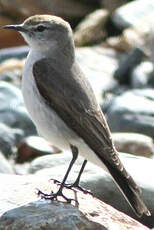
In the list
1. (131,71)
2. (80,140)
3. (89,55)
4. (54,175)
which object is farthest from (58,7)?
(80,140)

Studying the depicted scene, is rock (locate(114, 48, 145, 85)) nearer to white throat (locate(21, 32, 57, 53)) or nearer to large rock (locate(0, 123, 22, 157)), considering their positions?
large rock (locate(0, 123, 22, 157))

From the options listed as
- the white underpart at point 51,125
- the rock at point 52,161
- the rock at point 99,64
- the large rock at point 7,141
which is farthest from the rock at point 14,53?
the white underpart at point 51,125

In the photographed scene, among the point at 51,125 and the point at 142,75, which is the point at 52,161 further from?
the point at 142,75

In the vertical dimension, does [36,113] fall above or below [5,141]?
above

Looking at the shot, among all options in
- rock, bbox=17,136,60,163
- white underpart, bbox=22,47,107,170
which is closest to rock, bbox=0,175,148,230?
white underpart, bbox=22,47,107,170

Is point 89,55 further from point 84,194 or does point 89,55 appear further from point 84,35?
point 84,194

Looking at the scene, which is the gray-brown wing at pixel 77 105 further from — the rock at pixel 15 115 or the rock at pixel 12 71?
the rock at pixel 12 71
